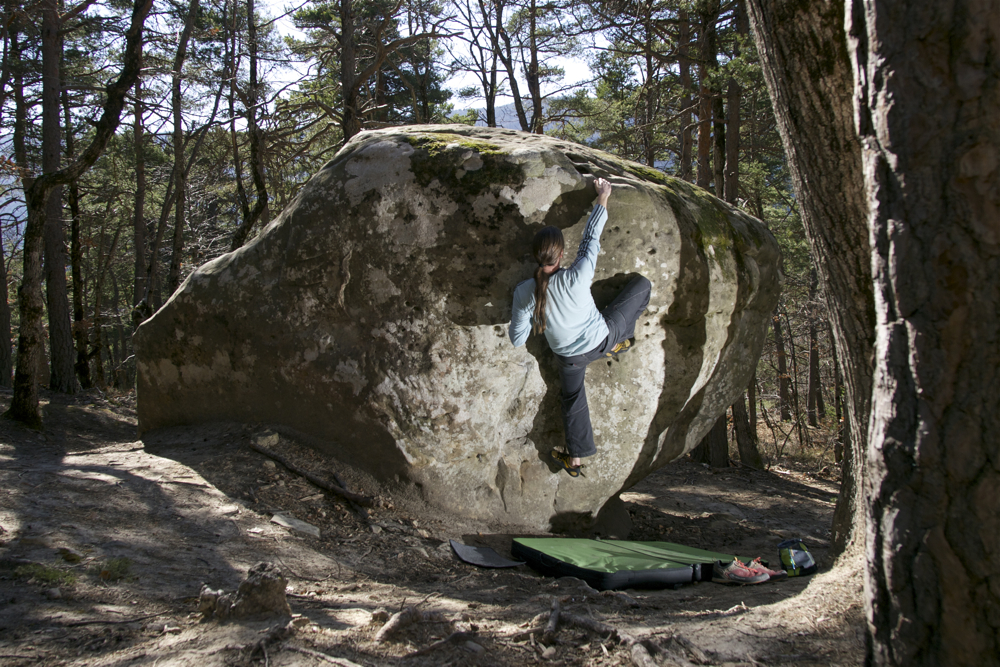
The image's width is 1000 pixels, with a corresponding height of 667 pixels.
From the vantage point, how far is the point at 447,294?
5.05m

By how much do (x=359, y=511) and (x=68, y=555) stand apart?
6.59 ft

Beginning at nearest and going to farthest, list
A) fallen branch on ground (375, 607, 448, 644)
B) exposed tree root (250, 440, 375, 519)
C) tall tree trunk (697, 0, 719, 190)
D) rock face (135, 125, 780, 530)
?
fallen branch on ground (375, 607, 448, 644) < exposed tree root (250, 440, 375, 519) < rock face (135, 125, 780, 530) < tall tree trunk (697, 0, 719, 190)

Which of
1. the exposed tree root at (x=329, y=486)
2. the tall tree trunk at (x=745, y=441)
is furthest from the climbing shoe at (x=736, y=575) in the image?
the tall tree trunk at (x=745, y=441)

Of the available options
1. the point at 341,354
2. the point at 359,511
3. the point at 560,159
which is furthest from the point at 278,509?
the point at 560,159

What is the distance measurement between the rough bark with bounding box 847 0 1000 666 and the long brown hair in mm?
2685

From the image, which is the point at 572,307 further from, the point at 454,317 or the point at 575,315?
the point at 454,317

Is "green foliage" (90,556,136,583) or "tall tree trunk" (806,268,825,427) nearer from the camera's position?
"green foliage" (90,556,136,583)

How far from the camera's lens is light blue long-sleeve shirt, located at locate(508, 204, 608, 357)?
15.0 feet

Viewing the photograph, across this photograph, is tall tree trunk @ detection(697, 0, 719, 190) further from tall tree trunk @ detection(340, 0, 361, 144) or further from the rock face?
tall tree trunk @ detection(340, 0, 361, 144)

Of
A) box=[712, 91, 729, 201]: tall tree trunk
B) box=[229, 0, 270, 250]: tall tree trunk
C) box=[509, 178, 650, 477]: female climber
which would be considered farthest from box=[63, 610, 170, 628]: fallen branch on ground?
box=[712, 91, 729, 201]: tall tree trunk

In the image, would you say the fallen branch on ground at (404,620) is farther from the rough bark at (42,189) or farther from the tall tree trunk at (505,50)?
the tall tree trunk at (505,50)

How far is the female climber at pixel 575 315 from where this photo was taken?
181 inches

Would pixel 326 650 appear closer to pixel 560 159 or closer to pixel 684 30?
pixel 560 159

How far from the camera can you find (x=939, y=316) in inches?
74.7
